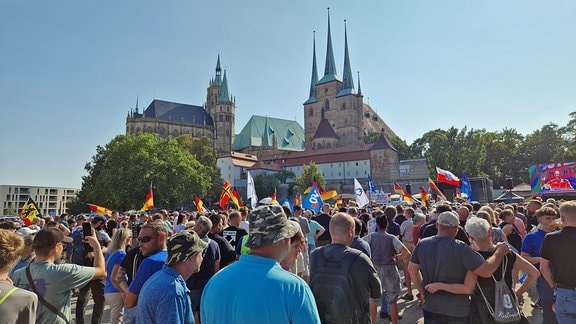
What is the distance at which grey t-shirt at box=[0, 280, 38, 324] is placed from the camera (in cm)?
257

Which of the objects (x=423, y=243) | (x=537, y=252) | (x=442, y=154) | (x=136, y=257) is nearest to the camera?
(x=423, y=243)

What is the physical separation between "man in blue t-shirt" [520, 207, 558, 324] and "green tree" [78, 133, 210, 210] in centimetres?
4777

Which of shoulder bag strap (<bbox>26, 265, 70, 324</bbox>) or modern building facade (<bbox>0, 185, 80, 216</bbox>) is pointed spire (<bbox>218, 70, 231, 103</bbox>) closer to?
modern building facade (<bbox>0, 185, 80, 216</bbox>)

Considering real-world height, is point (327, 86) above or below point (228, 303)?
above

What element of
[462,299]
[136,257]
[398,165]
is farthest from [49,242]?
[398,165]

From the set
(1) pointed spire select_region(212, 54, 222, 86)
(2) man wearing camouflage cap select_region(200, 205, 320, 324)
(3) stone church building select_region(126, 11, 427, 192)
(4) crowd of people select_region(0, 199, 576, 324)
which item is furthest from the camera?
(1) pointed spire select_region(212, 54, 222, 86)

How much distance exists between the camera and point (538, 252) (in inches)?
213

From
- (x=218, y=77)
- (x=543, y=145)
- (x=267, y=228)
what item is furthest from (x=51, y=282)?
(x=218, y=77)

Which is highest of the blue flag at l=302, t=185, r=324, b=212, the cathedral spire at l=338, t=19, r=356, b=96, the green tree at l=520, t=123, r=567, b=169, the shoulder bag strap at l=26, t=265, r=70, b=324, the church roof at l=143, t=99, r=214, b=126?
the cathedral spire at l=338, t=19, r=356, b=96

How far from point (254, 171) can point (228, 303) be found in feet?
275

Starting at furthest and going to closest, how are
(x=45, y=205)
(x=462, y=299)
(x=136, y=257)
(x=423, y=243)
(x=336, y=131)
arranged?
1. (x=45, y=205)
2. (x=336, y=131)
3. (x=136, y=257)
4. (x=423, y=243)
5. (x=462, y=299)

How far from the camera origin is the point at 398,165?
71.9 m

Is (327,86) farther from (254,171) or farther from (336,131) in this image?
(254,171)

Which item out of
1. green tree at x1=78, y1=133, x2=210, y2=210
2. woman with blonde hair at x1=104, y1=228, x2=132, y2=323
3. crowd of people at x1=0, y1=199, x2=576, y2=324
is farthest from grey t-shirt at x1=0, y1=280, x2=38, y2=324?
green tree at x1=78, y1=133, x2=210, y2=210
